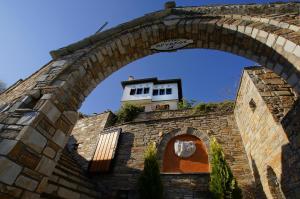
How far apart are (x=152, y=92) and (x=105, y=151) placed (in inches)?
583

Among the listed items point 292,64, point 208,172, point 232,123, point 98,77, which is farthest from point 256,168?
point 98,77

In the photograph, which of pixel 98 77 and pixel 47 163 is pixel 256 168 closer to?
pixel 98 77

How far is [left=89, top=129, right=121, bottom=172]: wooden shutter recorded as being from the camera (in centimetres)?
924

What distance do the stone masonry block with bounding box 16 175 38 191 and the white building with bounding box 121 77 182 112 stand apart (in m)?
19.7

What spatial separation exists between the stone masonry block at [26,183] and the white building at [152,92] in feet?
64.5

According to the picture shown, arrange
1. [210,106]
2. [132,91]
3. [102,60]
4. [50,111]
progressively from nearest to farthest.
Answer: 1. [50,111]
2. [102,60]
3. [210,106]
4. [132,91]

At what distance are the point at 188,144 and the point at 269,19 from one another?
602 cm

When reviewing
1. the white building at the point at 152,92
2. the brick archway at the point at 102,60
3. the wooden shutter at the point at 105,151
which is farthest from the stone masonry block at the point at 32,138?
the white building at the point at 152,92

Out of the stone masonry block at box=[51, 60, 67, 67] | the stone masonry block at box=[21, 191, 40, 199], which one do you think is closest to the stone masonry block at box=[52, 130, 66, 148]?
the stone masonry block at box=[21, 191, 40, 199]

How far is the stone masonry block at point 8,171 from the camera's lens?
2502mm

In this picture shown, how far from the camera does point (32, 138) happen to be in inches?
114

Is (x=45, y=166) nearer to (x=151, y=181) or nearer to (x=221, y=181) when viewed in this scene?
(x=151, y=181)

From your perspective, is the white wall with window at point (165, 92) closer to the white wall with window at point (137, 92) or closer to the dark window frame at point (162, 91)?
the dark window frame at point (162, 91)

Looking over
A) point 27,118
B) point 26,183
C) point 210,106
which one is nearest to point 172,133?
point 210,106
